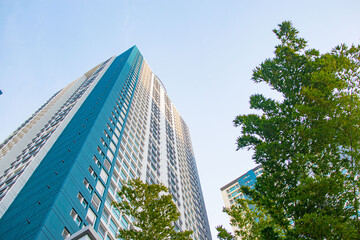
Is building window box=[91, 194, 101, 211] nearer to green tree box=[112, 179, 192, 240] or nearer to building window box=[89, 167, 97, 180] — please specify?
building window box=[89, 167, 97, 180]

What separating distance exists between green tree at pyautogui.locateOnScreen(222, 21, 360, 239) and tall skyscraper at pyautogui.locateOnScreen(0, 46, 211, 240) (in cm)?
984

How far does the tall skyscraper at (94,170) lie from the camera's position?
20.4 meters

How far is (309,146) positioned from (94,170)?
21.0m

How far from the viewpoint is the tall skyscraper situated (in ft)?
66.8

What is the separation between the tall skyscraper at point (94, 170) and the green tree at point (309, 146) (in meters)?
9.84

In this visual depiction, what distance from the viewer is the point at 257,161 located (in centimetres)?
1479

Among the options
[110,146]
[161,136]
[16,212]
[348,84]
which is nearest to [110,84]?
[161,136]

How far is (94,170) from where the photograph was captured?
2719 cm

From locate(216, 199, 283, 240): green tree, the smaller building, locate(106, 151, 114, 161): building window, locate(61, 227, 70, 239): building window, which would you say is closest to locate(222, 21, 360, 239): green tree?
locate(216, 199, 283, 240): green tree

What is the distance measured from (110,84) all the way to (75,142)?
72.6 ft

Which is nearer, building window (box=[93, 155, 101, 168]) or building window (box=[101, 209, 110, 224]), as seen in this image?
building window (box=[101, 209, 110, 224])

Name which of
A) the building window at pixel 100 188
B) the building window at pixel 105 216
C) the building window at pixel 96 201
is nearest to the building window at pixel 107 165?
the building window at pixel 100 188

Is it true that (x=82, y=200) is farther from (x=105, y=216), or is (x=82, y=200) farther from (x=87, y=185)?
(x=105, y=216)

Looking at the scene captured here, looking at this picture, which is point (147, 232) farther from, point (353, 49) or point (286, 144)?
point (353, 49)
